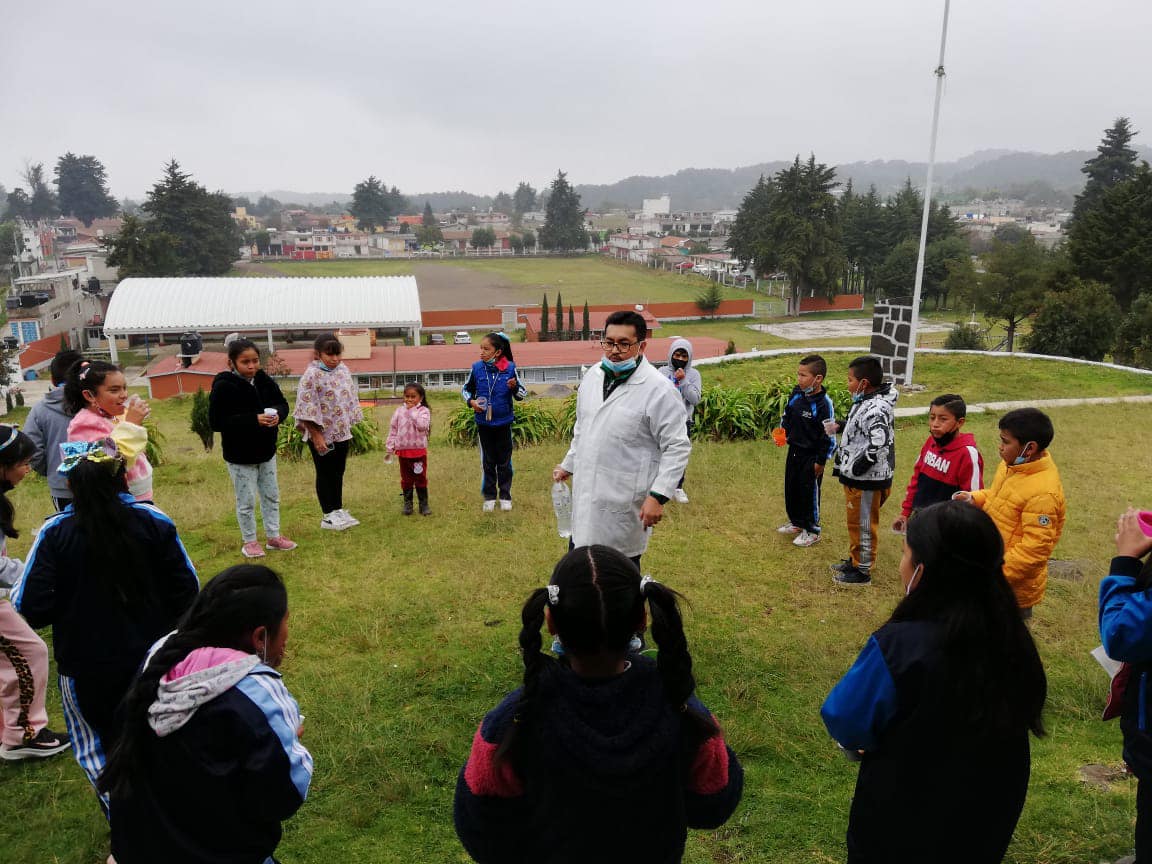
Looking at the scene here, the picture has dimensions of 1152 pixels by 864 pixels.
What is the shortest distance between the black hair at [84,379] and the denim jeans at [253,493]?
1700 millimetres

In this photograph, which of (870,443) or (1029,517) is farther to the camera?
(870,443)

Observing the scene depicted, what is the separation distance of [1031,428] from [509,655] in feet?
9.87

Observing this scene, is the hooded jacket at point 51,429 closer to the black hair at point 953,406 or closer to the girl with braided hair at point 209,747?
the girl with braided hair at point 209,747

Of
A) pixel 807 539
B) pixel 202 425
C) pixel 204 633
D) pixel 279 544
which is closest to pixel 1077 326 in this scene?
pixel 807 539

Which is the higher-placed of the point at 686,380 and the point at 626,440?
the point at 626,440

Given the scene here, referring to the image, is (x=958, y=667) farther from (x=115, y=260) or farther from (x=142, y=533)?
(x=115, y=260)

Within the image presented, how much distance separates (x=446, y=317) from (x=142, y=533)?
54.0 meters

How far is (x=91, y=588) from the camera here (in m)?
2.75

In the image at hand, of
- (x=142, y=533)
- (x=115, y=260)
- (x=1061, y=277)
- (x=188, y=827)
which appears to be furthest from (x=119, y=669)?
(x=115, y=260)

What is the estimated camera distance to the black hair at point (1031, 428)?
12.8 ft

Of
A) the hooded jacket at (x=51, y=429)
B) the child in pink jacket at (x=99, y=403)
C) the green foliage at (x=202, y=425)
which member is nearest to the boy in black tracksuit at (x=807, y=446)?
the child in pink jacket at (x=99, y=403)

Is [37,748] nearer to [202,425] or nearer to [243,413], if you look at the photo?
[243,413]

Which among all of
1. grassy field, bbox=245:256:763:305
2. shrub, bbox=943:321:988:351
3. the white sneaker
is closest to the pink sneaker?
the white sneaker

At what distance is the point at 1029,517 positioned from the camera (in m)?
3.94
